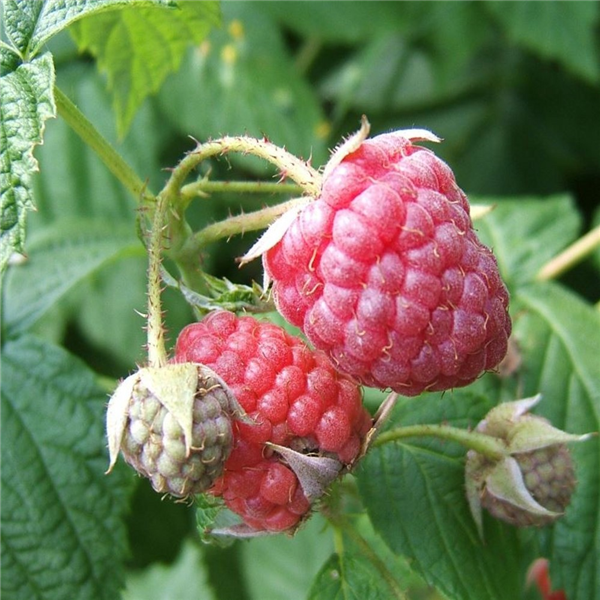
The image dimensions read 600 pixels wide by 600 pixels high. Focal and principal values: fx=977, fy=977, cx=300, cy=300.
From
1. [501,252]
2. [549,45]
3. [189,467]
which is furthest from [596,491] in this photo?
[549,45]

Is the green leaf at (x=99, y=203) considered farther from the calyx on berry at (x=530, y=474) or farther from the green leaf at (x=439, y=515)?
the calyx on berry at (x=530, y=474)

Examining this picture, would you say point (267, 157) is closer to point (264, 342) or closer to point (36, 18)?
point (264, 342)

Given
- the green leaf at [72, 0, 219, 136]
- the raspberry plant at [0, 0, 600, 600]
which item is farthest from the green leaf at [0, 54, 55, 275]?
the green leaf at [72, 0, 219, 136]

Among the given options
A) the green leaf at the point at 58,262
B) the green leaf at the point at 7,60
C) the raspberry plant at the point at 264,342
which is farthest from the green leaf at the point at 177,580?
the green leaf at the point at 7,60

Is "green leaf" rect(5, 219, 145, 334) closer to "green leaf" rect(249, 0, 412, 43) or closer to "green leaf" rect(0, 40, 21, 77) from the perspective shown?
"green leaf" rect(0, 40, 21, 77)

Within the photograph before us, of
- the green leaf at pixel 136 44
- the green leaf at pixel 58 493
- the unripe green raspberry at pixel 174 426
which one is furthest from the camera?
A: the green leaf at pixel 136 44
